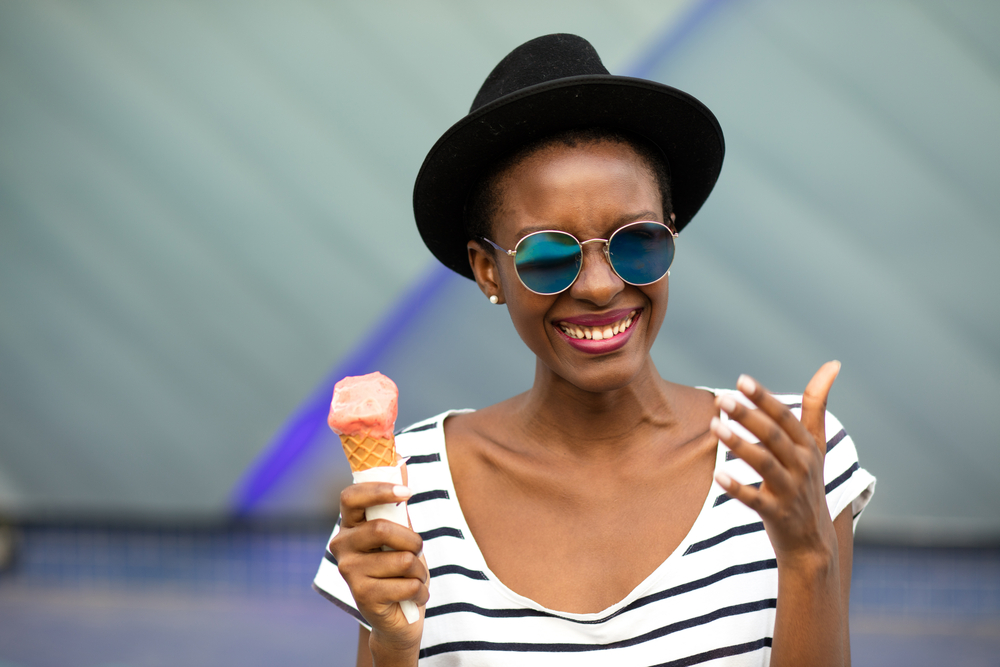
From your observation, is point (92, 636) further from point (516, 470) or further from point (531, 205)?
point (531, 205)

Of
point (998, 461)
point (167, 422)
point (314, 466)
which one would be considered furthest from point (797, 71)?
point (167, 422)

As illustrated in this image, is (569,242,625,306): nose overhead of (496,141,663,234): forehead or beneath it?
beneath

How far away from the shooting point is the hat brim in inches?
72.1

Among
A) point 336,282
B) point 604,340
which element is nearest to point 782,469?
point 604,340

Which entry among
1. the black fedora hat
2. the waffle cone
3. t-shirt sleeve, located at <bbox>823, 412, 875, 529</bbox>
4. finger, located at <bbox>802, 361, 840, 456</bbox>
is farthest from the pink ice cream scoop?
t-shirt sleeve, located at <bbox>823, 412, 875, 529</bbox>

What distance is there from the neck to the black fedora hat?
1.79ft

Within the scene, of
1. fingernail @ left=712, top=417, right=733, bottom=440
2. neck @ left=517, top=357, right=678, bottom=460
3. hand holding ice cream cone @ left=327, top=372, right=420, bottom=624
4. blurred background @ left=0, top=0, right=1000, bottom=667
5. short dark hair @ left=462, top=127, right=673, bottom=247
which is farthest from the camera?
blurred background @ left=0, top=0, right=1000, bottom=667

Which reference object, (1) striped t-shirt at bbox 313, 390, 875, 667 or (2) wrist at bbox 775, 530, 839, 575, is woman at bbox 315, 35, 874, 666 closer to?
(1) striped t-shirt at bbox 313, 390, 875, 667

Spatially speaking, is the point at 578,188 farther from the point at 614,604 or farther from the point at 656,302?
the point at 614,604

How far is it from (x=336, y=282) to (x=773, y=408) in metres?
4.63

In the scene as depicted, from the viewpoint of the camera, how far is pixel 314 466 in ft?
18.5

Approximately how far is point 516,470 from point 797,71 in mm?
3942

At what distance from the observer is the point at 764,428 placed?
1287 millimetres

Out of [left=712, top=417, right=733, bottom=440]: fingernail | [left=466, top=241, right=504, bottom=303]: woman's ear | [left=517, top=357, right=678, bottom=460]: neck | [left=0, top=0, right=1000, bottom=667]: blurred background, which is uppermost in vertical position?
[left=0, top=0, right=1000, bottom=667]: blurred background
